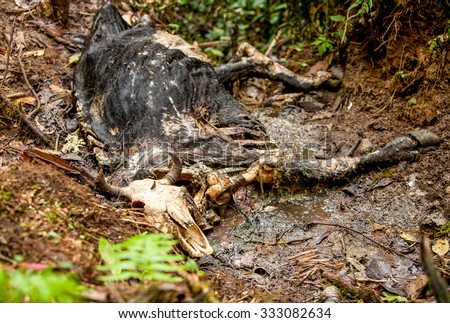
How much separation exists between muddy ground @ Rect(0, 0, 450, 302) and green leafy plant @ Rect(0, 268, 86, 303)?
139mm

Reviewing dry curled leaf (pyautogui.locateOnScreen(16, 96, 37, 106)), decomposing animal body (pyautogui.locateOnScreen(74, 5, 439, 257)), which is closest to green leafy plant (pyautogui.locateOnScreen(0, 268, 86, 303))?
decomposing animal body (pyautogui.locateOnScreen(74, 5, 439, 257))

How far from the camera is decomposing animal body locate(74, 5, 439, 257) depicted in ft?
12.6

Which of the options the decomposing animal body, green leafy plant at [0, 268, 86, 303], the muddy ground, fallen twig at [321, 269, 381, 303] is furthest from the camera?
the decomposing animal body

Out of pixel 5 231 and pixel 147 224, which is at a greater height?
pixel 5 231

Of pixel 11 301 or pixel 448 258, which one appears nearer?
pixel 11 301

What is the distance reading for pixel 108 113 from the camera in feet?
13.7

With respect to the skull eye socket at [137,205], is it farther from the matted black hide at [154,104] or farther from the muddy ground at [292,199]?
the matted black hide at [154,104]

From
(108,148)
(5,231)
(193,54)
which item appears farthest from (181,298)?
(193,54)

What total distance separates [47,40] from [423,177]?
4491 mm

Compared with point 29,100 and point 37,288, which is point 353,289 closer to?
point 37,288

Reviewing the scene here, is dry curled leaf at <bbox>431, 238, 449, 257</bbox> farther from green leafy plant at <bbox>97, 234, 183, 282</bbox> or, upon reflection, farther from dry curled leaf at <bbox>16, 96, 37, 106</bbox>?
dry curled leaf at <bbox>16, 96, 37, 106</bbox>

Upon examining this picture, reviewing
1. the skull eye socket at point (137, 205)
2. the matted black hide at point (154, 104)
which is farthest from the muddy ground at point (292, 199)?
the matted black hide at point (154, 104)

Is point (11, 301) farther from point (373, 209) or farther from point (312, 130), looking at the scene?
point (312, 130)
